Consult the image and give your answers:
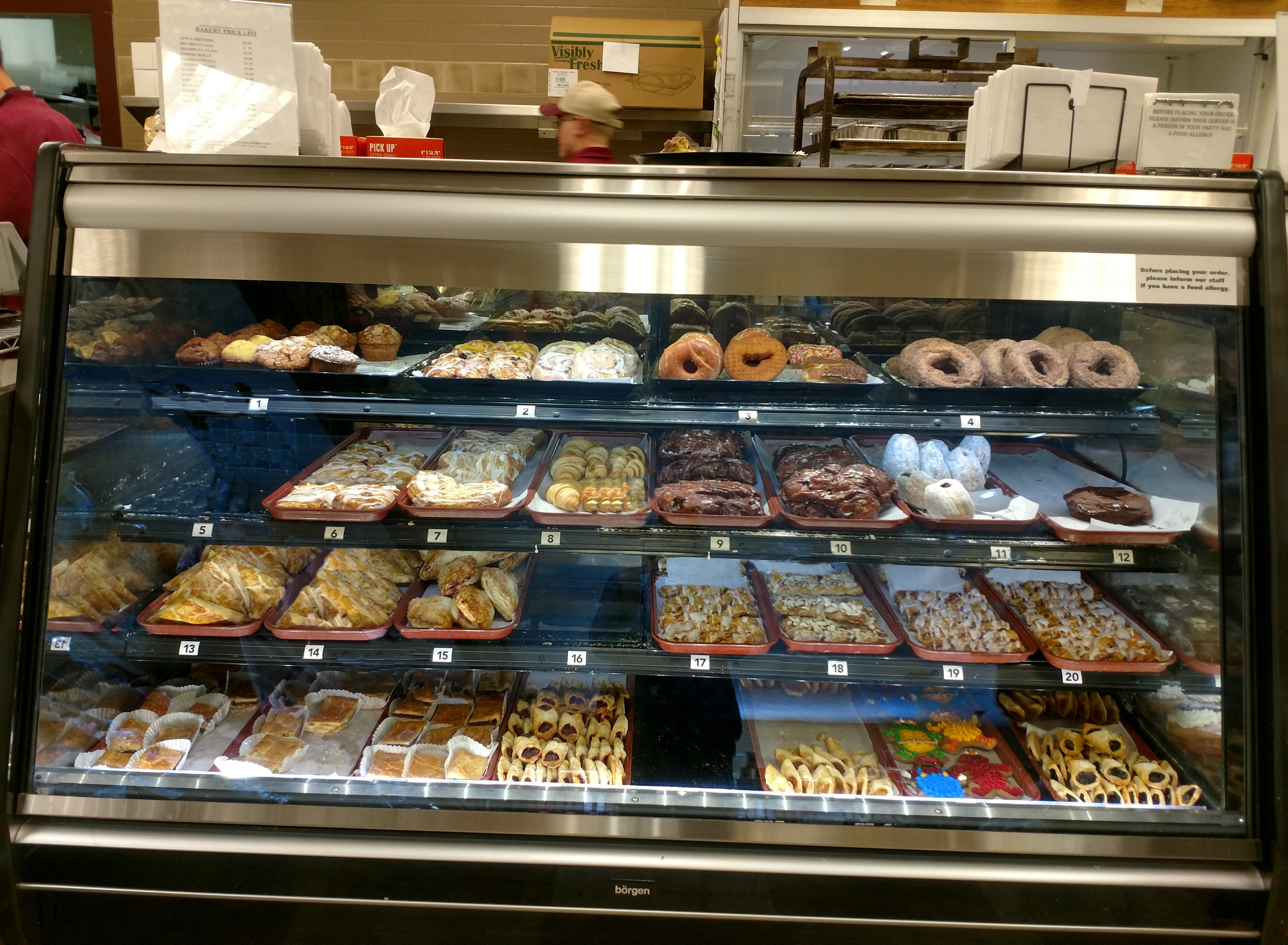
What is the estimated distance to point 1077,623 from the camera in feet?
7.92

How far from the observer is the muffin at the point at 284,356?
2205 mm

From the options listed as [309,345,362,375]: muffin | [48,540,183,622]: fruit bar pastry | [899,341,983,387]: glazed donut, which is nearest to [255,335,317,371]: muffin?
[309,345,362,375]: muffin

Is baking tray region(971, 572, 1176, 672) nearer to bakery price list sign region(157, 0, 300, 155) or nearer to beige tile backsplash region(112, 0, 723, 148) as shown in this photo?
bakery price list sign region(157, 0, 300, 155)

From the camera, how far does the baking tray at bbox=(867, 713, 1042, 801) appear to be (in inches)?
91.2

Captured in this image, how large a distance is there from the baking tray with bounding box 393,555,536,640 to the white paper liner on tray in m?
1.55

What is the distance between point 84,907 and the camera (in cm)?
200

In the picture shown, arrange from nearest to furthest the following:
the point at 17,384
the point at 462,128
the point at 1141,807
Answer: the point at 17,384
the point at 1141,807
the point at 462,128

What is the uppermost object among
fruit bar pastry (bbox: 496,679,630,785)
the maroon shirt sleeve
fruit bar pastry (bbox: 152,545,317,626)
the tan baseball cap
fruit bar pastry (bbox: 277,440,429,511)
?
the maroon shirt sleeve

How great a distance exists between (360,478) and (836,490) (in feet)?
4.60

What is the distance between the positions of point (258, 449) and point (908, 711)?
229 centimetres

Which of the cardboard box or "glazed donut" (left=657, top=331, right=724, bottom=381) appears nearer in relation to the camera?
"glazed donut" (left=657, top=331, right=724, bottom=381)

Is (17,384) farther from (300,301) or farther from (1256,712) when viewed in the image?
(1256,712)

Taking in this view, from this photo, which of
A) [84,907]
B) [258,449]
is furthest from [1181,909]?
[258,449]

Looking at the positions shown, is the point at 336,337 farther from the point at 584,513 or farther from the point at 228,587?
the point at 584,513
